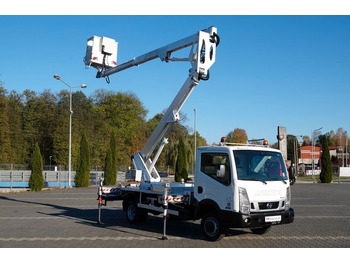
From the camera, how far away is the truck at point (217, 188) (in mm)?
8703

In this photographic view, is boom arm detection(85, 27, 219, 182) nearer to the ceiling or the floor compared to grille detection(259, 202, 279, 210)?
nearer to the ceiling

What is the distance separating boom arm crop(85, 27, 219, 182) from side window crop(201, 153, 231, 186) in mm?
2707

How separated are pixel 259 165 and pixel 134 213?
4738mm

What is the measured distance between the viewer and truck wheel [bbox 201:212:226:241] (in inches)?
353

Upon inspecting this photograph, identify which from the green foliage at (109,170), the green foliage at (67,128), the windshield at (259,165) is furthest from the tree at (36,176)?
the windshield at (259,165)

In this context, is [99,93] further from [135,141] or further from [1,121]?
[1,121]

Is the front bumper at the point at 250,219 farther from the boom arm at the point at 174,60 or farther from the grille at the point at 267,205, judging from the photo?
the boom arm at the point at 174,60

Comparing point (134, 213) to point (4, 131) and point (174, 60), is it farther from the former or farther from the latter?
point (4, 131)

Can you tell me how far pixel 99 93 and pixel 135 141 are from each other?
537 inches

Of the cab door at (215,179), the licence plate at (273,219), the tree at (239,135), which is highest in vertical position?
the tree at (239,135)

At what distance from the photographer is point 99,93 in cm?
7244

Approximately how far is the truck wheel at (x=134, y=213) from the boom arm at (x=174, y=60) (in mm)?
1080

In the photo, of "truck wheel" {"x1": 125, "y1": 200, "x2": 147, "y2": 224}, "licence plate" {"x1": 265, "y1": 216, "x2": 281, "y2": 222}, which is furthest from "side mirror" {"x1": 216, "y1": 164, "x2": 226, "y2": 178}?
"truck wheel" {"x1": 125, "y1": 200, "x2": 147, "y2": 224}

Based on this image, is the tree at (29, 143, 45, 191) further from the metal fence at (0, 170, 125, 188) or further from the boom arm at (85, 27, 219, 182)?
the boom arm at (85, 27, 219, 182)
